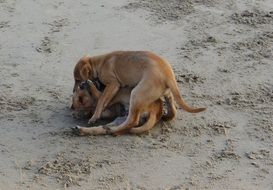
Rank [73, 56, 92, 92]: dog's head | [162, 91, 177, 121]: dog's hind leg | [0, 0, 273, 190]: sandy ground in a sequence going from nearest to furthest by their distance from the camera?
[0, 0, 273, 190]: sandy ground < [162, 91, 177, 121]: dog's hind leg < [73, 56, 92, 92]: dog's head

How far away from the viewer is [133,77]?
267 inches

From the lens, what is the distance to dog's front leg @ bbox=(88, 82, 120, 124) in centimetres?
673

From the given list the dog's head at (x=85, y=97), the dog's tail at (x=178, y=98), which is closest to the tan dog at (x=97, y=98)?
the dog's head at (x=85, y=97)

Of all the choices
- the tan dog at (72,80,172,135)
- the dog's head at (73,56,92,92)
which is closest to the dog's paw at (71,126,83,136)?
the tan dog at (72,80,172,135)

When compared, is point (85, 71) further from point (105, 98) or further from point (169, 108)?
point (169, 108)

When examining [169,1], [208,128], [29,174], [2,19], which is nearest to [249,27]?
[169,1]

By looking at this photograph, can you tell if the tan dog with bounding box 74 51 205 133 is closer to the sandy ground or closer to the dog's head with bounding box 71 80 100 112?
the dog's head with bounding box 71 80 100 112

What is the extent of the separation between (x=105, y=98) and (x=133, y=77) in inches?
13.4

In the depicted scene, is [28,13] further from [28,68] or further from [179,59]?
[179,59]

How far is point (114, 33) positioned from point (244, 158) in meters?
3.13

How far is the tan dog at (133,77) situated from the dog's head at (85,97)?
0.41 ft

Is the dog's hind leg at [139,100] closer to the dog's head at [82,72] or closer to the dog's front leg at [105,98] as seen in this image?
the dog's front leg at [105,98]

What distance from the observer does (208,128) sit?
6.70m

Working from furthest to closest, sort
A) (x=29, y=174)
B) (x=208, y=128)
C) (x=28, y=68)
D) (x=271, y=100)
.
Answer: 1. (x=28, y=68)
2. (x=271, y=100)
3. (x=208, y=128)
4. (x=29, y=174)
